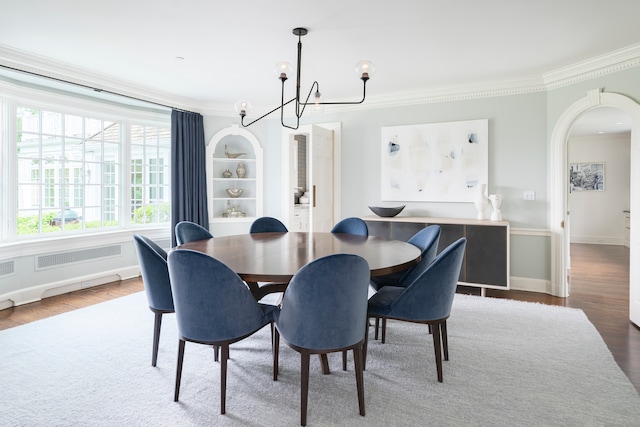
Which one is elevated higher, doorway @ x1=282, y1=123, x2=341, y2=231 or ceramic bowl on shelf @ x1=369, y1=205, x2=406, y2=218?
doorway @ x1=282, y1=123, x2=341, y2=231

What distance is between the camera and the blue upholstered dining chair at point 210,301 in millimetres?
1897

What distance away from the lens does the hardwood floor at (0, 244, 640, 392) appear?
2.94 meters

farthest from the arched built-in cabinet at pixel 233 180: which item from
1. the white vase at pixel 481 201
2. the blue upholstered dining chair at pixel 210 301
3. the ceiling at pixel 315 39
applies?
the blue upholstered dining chair at pixel 210 301

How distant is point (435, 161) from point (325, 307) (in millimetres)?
3536

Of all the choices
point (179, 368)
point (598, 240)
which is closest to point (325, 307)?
point (179, 368)

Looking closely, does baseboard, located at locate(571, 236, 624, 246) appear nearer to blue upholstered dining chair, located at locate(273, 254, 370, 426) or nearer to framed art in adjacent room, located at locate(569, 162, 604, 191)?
framed art in adjacent room, located at locate(569, 162, 604, 191)

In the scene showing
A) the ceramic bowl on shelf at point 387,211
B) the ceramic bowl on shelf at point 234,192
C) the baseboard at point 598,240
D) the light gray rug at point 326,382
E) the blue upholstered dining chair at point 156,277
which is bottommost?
the light gray rug at point 326,382

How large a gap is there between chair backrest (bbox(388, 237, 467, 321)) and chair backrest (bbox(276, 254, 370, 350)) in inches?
17.5

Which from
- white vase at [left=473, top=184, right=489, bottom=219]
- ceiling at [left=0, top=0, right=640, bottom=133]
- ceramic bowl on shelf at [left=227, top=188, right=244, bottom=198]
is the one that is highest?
ceiling at [left=0, top=0, right=640, bottom=133]

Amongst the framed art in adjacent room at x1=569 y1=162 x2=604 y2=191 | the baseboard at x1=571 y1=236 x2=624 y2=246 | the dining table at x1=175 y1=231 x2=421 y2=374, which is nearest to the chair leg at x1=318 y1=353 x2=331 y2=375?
the dining table at x1=175 y1=231 x2=421 y2=374

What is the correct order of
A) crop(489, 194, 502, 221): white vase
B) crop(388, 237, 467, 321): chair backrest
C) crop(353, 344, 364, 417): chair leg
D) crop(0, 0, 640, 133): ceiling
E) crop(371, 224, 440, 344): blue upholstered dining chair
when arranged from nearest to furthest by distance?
crop(353, 344, 364, 417): chair leg → crop(388, 237, 467, 321): chair backrest → crop(0, 0, 640, 133): ceiling → crop(371, 224, 440, 344): blue upholstered dining chair → crop(489, 194, 502, 221): white vase

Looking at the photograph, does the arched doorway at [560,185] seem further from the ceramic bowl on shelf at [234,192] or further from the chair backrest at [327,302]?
the ceramic bowl on shelf at [234,192]

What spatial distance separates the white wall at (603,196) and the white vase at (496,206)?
220 inches

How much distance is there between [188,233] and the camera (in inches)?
134
